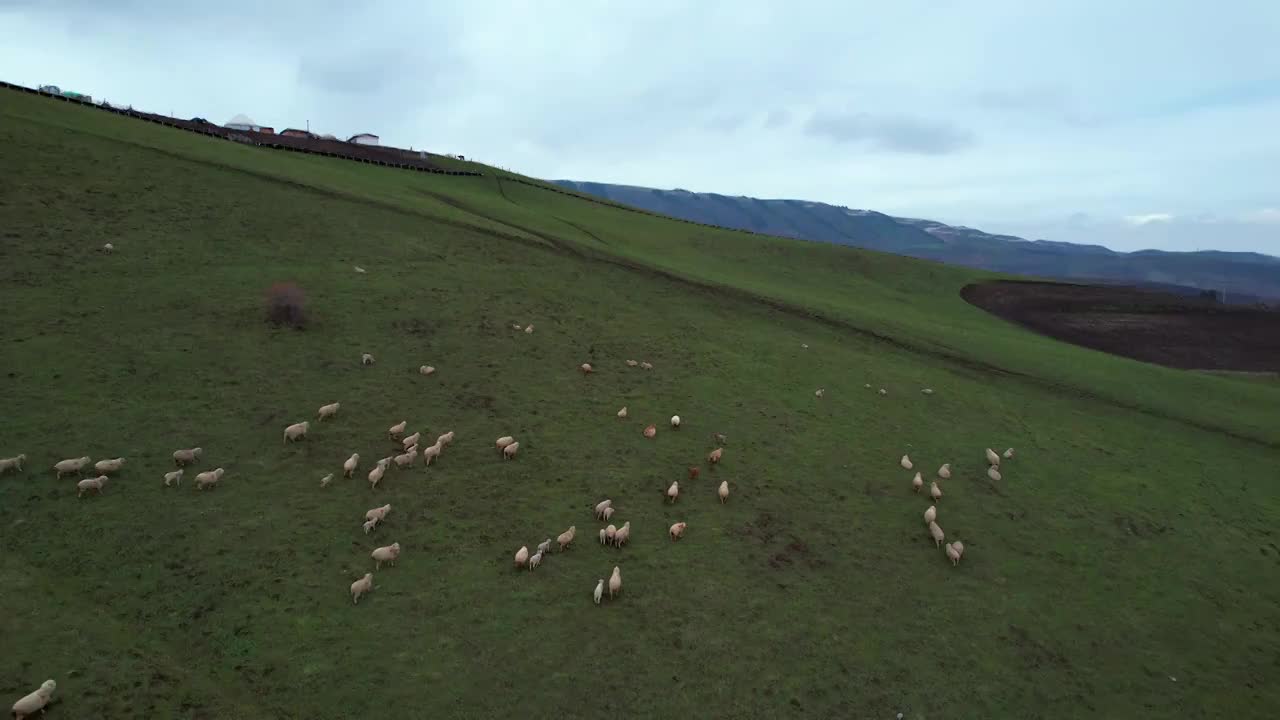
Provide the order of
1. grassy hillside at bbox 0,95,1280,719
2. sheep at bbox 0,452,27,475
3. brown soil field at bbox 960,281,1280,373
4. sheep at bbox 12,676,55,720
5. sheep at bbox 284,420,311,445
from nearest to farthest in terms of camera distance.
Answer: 1. sheep at bbox 12,676,55,720
2. grassy hillside at bbox 0,95,1280,719
3. sheep at bbox 0,452,27,475
4. sheep at bbox 284,420,311,445
5. brown soil field at bbox 960,281,1280,373

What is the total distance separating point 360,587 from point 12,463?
1084 cm

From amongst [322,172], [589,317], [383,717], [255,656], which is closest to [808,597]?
[383,717]

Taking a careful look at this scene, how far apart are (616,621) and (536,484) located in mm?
6215

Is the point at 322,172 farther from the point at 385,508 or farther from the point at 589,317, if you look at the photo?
the point at 385,508

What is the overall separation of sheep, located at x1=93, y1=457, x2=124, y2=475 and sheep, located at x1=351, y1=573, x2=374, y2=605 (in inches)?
331

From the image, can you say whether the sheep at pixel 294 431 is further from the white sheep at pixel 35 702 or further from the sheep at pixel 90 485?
the white sheep at pixel 35 702

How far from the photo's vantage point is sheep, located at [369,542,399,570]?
16172 mm

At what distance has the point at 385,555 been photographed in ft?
53.2

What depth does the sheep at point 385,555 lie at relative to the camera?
1617 centimetres

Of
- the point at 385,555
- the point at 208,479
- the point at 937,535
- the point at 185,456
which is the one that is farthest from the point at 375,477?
the point at 937,535

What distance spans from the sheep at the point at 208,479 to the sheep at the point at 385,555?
5539 mm

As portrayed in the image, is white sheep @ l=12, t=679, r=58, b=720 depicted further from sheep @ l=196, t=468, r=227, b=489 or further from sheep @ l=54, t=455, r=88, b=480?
sheep @ l=54, t=455, r=88, b=480

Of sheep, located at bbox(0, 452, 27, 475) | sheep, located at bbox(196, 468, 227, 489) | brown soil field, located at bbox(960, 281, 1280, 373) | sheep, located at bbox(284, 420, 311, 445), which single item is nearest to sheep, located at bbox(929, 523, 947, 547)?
sheep, located at bbox(284, 420, 311, 445)

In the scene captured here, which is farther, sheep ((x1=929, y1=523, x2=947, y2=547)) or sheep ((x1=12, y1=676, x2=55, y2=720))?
sheep ((x1=929, y1=523, x2=947, y2=547))
